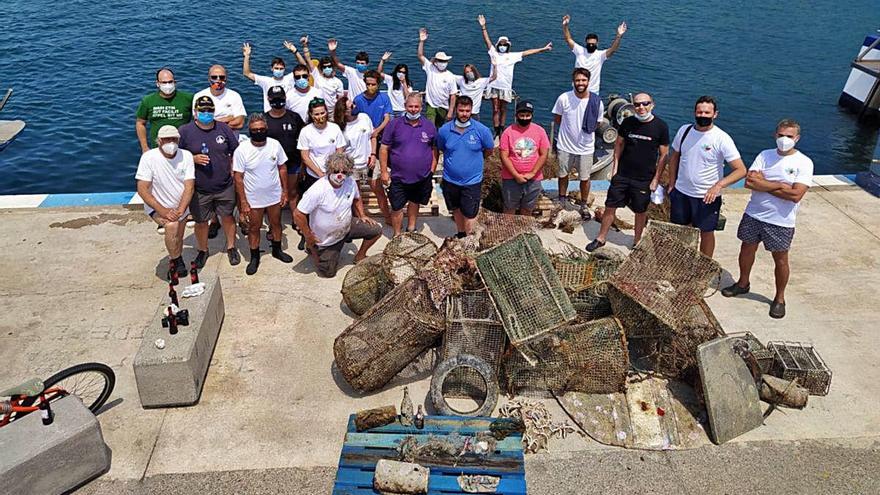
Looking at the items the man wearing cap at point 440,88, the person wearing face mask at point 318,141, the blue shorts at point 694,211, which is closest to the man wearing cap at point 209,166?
the person wearing face mask at point 318,141

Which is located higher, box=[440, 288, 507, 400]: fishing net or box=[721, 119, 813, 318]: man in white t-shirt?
box=[721, 119, 813, 318]: man in white t-shirt

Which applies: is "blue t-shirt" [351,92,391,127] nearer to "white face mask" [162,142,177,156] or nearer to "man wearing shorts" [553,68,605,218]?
"man wearing shorts" [553,68,605,218]

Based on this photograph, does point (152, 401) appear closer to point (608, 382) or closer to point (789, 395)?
point (608, 382)

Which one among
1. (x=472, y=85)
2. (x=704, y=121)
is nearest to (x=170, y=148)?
(x=704, y=121)

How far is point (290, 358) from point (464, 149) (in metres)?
3.20

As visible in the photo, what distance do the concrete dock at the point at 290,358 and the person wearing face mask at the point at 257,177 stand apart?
0.50 meters

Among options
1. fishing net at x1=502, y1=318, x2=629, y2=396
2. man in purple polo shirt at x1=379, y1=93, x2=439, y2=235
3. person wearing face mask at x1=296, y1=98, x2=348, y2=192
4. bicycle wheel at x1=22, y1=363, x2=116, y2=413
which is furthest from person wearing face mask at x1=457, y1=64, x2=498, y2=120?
bicycle wheel at x1=22, y1=363, x2=116, y2=413

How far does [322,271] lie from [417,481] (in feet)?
Answer: 12.1

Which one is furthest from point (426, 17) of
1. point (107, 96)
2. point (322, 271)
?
point (322, 271)

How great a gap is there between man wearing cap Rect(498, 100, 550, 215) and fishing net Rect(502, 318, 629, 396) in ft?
9.36

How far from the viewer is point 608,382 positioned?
597 centimetres

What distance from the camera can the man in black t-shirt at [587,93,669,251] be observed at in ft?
25.9

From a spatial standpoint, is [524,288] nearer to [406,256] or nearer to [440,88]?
[406,256]

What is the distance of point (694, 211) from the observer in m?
7.70
